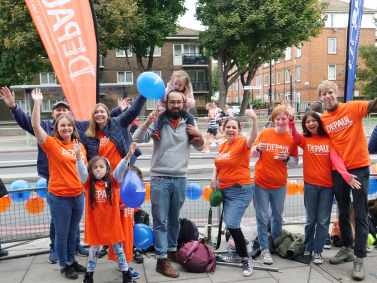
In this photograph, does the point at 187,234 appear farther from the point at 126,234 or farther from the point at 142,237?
the point at 126,234

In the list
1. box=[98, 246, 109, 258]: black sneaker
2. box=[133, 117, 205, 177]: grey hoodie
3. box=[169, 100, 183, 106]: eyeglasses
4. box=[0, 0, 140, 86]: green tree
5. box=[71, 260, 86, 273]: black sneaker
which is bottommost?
box=[98, 246, 109, 258]: black sneaker

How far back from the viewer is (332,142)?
3758mm

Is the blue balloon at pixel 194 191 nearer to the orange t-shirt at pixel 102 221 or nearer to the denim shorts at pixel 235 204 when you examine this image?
the denim shorts at pixel 235 204

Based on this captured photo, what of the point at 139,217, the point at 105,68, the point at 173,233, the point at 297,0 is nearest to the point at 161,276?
the point at 173,233

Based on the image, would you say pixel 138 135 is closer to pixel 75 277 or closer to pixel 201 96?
pixel 75 277

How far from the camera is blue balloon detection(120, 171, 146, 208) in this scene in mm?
3105

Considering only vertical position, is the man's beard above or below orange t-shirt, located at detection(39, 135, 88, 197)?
above

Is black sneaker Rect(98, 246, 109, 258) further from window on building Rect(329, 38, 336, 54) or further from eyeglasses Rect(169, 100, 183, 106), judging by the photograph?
window on building Rect(329, 38, 336, 54)

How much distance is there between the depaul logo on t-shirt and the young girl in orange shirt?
2.37m

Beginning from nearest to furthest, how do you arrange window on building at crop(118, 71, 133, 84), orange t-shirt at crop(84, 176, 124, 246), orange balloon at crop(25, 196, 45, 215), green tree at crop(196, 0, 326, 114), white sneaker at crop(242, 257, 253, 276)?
orange t-shirt at crop(84, 176, 124, 246) < white sneaker at crop(242, 257, 253, 276) < orange balloon at crop(25, 196, 45, 215) < green tree at crop(196, 0, 326, 114) < window on building at crop(118, 71, 133, 84)

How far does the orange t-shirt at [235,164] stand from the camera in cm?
Answer: 373

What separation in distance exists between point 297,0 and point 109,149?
2407 centimetres

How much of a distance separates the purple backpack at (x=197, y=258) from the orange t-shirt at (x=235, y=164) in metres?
0.77

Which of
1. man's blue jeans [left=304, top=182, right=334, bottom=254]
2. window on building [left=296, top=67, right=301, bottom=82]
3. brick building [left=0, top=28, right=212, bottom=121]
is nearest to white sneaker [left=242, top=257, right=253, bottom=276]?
man's blue jeans [left=304, top=182, right=334, bottom=254]
